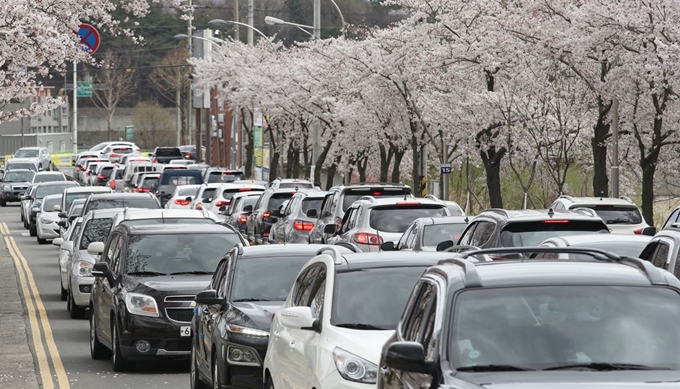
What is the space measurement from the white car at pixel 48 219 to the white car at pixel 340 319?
3056 cm

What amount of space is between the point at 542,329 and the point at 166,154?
3295 inches

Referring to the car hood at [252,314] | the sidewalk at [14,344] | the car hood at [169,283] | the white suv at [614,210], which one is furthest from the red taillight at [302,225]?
the car hood at [252,314]

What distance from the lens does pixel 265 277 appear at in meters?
12.0

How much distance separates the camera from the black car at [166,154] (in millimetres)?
86688

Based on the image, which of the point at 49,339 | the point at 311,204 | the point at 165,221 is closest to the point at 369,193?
the point at 311,204

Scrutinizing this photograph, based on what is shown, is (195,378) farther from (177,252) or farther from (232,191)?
(232,191)

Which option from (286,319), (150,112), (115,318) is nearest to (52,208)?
(115,318)

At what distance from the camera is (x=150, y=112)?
144m

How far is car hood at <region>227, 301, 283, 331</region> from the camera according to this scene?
1080cm

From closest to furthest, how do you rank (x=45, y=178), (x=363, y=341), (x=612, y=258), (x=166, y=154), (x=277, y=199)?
(x=612, y=258), (x=363, y=341), (x=277, y=199), (x=45, y=178), (x=166, y=154)

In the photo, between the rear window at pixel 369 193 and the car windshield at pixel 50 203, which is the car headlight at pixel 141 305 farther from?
the car windshield at pixel 50 203

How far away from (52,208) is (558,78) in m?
15.7

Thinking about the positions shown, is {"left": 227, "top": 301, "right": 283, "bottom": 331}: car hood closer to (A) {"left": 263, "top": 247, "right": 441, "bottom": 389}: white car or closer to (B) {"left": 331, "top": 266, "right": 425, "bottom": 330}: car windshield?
(A) {"left": 263, "top": 247, "right": 441, "bottom": 389}: white car

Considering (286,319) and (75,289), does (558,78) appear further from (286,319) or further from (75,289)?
(286,319)
